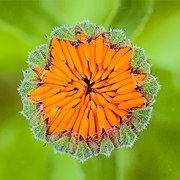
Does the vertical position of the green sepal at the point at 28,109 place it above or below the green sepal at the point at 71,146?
above

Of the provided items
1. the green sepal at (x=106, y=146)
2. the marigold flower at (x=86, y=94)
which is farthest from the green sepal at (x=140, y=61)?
the green sepal at (x=106, y=146)

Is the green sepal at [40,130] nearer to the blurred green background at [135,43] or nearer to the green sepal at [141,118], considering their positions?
the blurred green background at [135,43]

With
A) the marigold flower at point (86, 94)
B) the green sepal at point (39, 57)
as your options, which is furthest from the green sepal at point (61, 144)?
the green sepal at point (39, 57)

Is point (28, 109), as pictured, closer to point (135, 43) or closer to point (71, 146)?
point (71, 146)

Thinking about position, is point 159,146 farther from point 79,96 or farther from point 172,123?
point 79,96

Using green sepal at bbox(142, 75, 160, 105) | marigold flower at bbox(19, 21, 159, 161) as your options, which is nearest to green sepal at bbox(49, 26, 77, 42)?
marigold flower at bbox(19, 21, 159, 161)

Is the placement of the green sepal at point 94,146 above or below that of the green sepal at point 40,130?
below

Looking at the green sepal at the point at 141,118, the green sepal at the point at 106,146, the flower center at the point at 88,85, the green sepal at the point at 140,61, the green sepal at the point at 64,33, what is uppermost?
the green sepal at the point at 64,33

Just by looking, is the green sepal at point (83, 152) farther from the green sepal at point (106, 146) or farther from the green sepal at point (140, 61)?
the green sepal at point (140, 61)
